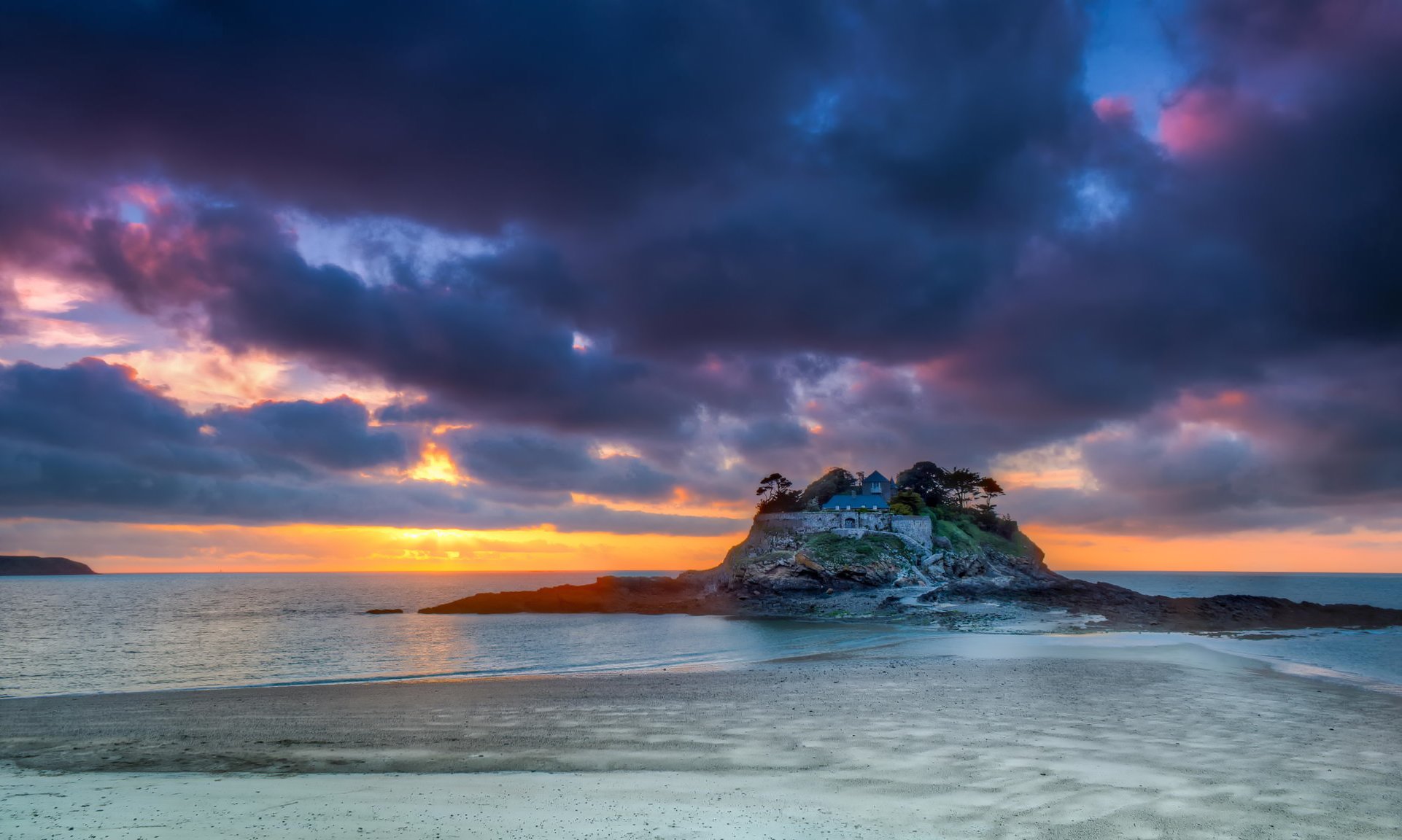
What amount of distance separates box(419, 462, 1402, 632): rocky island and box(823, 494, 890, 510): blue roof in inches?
10.3

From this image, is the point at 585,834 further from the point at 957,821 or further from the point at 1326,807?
the point at 1326,807

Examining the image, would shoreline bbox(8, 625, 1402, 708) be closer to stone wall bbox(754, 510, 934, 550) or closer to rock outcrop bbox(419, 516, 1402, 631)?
rock outcrop bbox(419, 516, 1402, 631)

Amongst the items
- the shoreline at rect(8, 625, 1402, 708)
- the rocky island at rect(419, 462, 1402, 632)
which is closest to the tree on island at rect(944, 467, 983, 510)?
the rocky island at rect(419, 462, 1402, 632)

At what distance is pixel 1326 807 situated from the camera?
44.2ft

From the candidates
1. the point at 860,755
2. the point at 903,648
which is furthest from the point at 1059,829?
the point at 903,648

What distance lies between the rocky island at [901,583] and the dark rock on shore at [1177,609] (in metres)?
0.24

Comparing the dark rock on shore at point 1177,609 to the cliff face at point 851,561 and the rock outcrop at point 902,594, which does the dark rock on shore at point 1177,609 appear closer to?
the rock outcrop at point 902,594

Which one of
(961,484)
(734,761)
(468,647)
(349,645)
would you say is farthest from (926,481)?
(734,761)

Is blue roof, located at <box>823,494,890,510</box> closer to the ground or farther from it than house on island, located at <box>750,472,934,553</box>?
farther from it

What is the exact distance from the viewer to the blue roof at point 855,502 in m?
101

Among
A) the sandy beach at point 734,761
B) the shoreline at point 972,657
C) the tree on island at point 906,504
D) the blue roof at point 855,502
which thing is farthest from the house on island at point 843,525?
the sandy beach at point 734,761

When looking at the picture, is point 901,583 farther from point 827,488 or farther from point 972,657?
point 972,657

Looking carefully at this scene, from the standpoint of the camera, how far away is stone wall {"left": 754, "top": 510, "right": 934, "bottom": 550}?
95.1 metres

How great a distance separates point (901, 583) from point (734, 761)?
72.0 meters
